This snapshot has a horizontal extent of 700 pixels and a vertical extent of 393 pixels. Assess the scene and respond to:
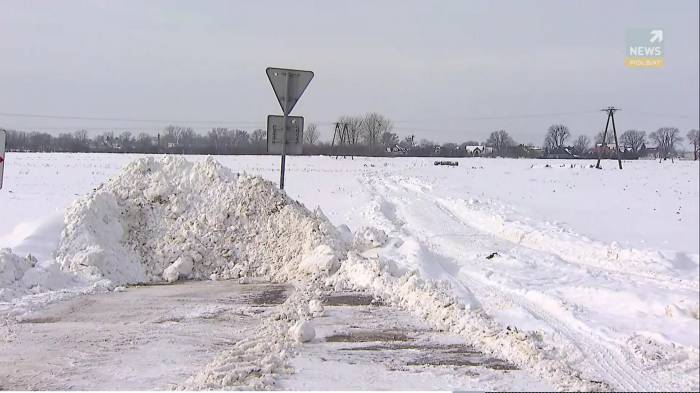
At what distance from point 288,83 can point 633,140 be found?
7.74 meters

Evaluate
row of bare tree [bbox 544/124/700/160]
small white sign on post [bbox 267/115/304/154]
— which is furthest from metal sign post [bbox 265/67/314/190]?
row of bare tree [bbox 544/124/700/160]

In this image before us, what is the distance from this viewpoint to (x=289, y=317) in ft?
21.7

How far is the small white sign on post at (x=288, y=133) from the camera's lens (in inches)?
419

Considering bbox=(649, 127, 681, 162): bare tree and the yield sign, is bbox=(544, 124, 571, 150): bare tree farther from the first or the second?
the yield sign

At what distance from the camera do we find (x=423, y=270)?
8.09 metres

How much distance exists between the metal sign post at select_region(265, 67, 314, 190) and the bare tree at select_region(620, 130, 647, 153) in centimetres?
741

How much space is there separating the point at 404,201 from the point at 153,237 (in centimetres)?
1434

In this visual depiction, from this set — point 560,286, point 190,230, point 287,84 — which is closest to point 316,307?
point 560,286

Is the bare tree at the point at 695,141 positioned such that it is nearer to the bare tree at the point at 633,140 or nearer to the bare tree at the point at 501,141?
the bare tree at the point at 633,140

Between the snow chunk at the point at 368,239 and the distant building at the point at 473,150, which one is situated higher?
the distant building at the point at 473,150

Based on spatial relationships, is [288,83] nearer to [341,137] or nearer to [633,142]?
[633,142]

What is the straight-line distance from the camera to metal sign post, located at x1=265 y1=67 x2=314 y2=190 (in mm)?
10398

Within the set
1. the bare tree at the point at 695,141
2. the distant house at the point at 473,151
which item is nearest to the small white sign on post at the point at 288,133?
the bare tree at the point at 695,141

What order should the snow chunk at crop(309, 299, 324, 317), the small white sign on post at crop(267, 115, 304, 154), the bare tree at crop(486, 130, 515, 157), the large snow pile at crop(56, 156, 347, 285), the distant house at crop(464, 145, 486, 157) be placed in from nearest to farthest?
the snow chunk at crop(309, 299, 324, 317) < the large snow pile at crop(56, 156, 347, 285) < the small white sign on post at crop(267, 115, 304, 154) < the bare tree at crop(486, 130, 515, 157) < the distant house at crop(464, 145, 486, 157)
